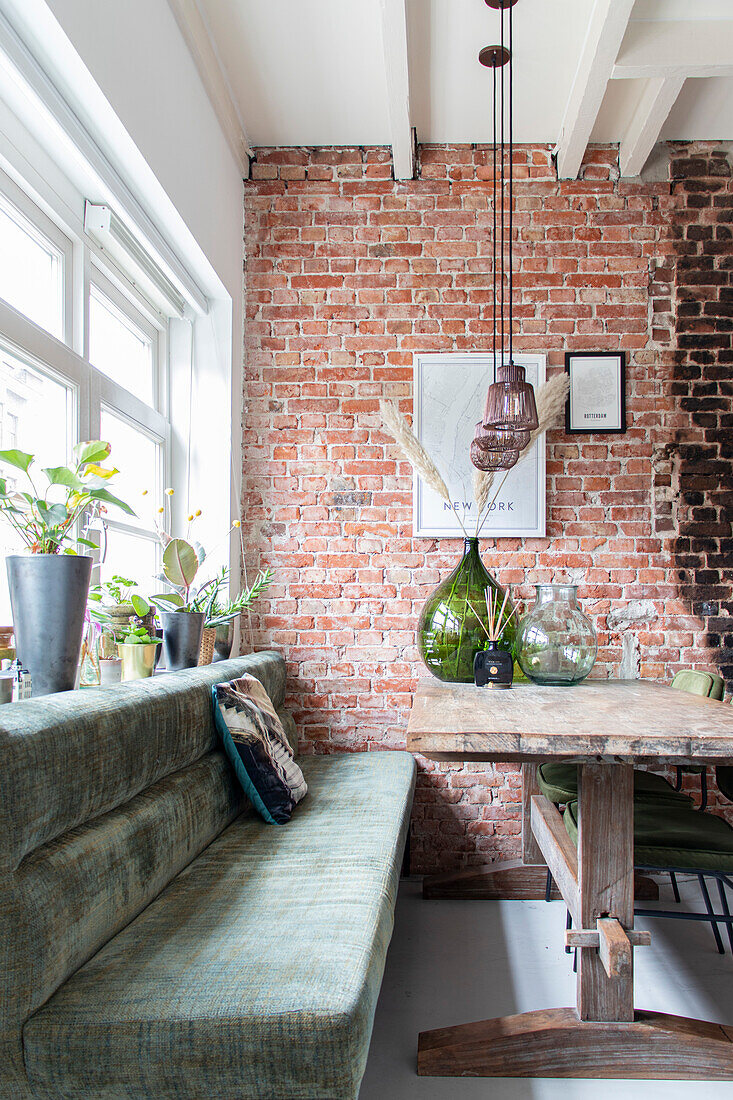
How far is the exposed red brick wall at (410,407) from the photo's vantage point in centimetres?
320

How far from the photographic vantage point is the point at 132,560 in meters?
2.73

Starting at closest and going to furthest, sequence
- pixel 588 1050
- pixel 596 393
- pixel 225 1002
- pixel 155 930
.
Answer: pixel 225 1002 → pixel 155 930 → pixel 588 1050 → pixel 596 393

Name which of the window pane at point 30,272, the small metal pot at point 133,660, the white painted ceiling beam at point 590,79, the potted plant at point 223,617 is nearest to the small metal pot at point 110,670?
the small metal pot at point 133,660

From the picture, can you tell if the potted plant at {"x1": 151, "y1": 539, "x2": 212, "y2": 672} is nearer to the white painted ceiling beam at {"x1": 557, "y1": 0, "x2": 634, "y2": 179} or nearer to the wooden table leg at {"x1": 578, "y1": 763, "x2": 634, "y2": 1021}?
the wooden table leg at {"x1": 578, "y1": 763, "x2": 634, "y2": 1021}

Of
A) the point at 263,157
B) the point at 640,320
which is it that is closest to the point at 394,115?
the point at 263,157

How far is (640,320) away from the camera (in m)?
3.26

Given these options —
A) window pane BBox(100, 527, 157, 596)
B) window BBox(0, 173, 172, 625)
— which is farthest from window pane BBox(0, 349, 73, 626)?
window pane BBox(100, 527, 157, 596)

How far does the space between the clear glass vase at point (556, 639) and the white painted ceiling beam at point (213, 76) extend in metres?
2.08

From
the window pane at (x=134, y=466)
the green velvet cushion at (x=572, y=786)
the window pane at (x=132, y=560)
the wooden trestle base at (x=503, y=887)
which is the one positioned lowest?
the wooden trestle base at (x=503, y=887)

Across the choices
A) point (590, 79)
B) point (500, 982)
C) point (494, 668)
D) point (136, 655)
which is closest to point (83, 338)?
point (136, 655)

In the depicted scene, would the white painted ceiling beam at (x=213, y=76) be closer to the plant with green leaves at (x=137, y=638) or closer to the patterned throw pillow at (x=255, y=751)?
the plant with green leaves at (x=137, y=638)

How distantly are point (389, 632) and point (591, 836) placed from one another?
1.52 metres

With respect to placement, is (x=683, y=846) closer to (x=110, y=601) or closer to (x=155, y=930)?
(x=155, y=930)

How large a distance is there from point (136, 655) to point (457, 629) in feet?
3.45
